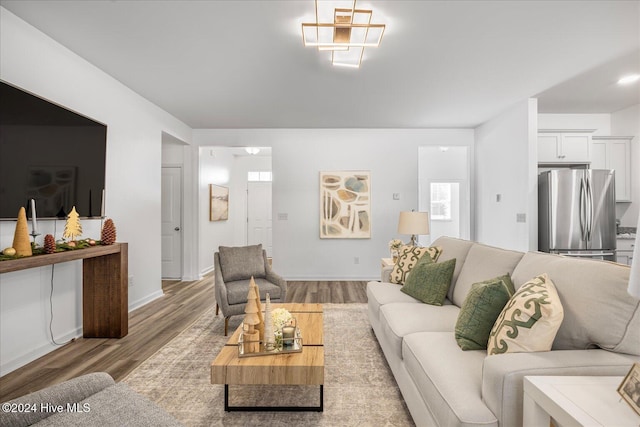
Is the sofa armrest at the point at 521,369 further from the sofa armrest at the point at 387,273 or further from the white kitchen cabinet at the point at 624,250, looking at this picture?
the white kitchen cabinet at the point at 624,250

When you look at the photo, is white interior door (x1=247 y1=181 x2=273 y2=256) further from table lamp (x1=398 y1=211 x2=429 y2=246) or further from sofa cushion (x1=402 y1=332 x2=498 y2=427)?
sofa cushion (x1=402 y1=332 x2=498 y2=427)

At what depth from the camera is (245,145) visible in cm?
585

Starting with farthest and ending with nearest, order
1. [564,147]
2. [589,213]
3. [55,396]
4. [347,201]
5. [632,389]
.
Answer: [347,201]
[564,147]
[589,213]
[55,396]
[632,389]

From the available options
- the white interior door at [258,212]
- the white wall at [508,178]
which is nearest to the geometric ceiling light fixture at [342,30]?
the white wall at [508,178]

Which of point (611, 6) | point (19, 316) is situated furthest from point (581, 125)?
point (19, 316)

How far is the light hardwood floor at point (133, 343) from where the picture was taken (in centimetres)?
237

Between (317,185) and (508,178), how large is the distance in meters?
3.04

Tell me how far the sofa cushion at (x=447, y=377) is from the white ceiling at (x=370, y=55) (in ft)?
7.54

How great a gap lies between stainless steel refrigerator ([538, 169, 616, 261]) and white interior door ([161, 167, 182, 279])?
18.7 ft

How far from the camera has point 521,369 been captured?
123 cm

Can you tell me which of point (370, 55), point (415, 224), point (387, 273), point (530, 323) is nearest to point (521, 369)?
point (530, 323)

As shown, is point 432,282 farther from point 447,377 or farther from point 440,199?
point 440,199

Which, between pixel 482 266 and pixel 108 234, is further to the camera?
pixel 108 234

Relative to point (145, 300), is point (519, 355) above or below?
above
